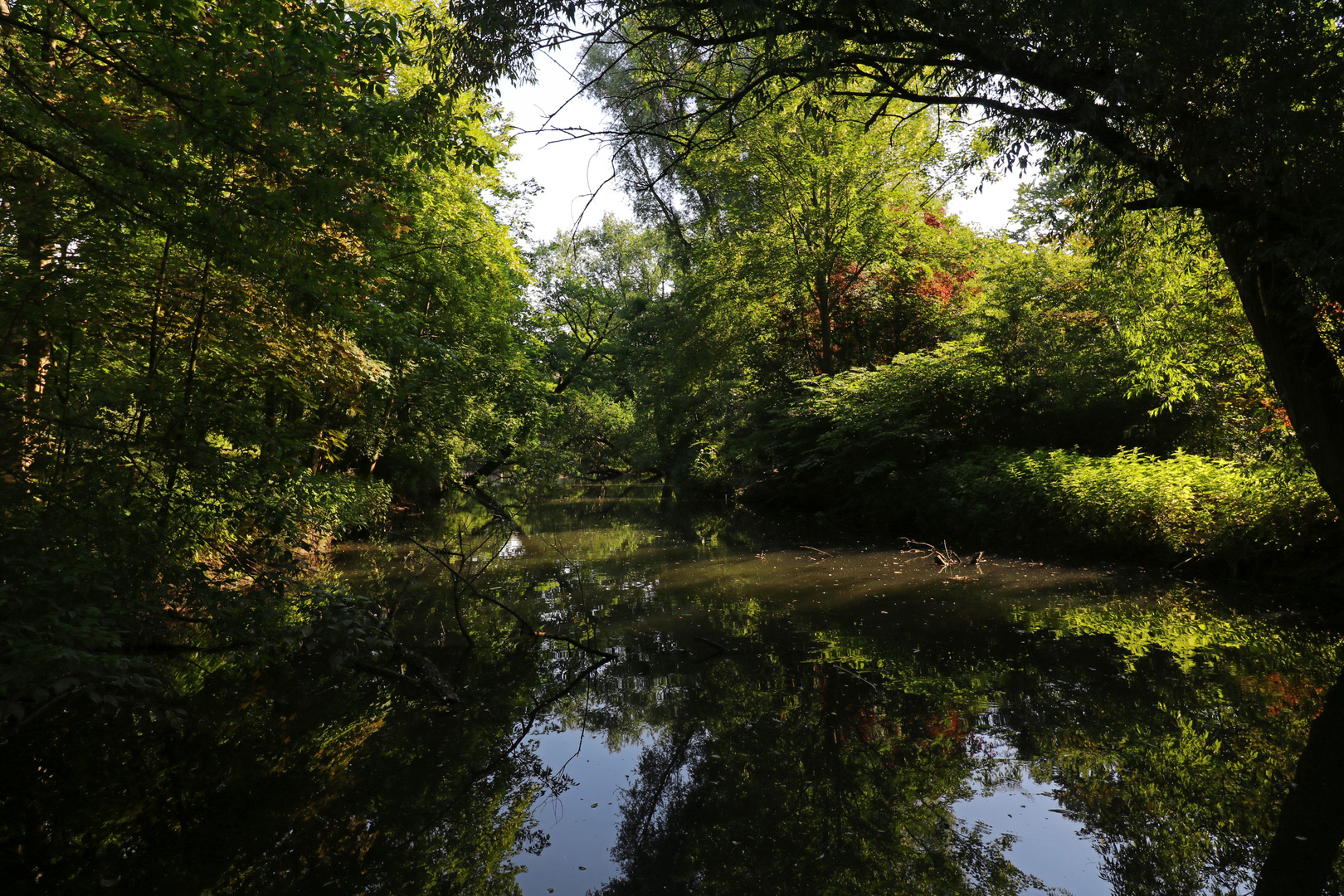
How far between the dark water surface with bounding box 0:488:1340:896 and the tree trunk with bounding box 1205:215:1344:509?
6.15 ft

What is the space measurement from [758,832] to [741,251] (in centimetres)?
1715

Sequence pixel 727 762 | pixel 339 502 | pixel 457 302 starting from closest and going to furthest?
pixel 727 762 < pixel 339 502 < pixel 457 302

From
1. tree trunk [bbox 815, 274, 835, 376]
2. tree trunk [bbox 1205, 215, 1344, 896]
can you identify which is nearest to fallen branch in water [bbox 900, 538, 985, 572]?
tree trunk [bbox 1205, 215, 1344, 896]

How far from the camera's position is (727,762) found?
4.93 meters

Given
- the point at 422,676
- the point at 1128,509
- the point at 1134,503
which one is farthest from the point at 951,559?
the point at 422,676

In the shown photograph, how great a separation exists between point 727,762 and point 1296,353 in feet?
20.3

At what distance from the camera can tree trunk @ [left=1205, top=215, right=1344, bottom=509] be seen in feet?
19.9

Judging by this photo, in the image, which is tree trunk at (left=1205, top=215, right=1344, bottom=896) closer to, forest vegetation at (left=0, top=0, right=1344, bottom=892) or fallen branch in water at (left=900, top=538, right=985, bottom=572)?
forest vegetation at (left=0, top=0, right=1344, bottom=892)

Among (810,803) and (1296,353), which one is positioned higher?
(1296,353)

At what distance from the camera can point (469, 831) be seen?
4.14 meters

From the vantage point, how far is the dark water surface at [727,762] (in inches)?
145

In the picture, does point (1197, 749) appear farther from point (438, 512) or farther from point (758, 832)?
point (438, 512)

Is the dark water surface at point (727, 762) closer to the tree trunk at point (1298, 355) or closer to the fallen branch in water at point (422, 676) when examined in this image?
the fallen branch in water at point (422, 676)

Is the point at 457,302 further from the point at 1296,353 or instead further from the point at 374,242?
the point at 1296,353
